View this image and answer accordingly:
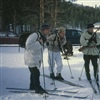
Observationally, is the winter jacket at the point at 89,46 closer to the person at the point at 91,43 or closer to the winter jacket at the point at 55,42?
the person at the point at 91,43

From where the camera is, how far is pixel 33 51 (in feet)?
22.3

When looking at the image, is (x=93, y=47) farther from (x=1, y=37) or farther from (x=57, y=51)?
(x=1, y=37)

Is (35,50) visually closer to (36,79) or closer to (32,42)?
(32,42)

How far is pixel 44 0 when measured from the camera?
3353 centimetres

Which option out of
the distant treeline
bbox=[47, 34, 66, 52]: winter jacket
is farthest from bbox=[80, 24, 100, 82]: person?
the distant treeline

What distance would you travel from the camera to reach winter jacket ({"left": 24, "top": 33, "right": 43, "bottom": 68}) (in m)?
6.71

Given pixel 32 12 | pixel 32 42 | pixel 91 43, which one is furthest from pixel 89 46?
pixel 32 12

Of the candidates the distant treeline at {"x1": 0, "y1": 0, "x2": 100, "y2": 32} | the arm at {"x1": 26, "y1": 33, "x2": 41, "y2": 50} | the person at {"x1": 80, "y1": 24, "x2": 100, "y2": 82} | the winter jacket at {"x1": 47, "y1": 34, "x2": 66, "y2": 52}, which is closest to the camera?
the arm at {"x1": 26, "y1": 33, "x2": 41, "y2": 50}

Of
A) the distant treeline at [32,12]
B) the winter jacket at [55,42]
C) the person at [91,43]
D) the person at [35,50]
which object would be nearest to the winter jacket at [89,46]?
the person at [91,43]

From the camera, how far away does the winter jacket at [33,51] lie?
6.71 m

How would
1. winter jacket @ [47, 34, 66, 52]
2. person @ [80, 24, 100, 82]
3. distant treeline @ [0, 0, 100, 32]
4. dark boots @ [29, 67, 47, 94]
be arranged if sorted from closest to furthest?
1. dark boots @ [29, 67, 47, 94]
2. person @ [80, 24, 100, 82]
3. winter jacket @ [47, 34, 66, 52]
4. distant treeline @ [0, 0, 100, 32]

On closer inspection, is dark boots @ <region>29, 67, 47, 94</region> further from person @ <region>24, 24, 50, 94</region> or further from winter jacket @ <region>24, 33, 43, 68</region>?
winter jacket @ <region>24, 33, 43, 68</region>

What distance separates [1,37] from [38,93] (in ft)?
71.8

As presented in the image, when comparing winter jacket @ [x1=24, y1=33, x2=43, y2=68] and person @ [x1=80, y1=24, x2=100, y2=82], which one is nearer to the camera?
winter jacket @ [x1=24, y1=33, x2=43, y2=68]
